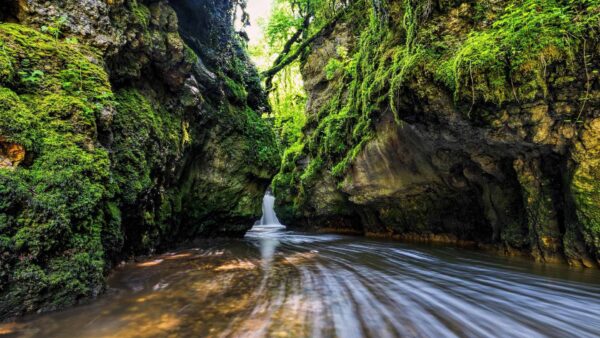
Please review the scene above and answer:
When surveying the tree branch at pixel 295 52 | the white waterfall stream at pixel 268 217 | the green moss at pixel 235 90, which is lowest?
the white waterfall stream at pixel 268 217

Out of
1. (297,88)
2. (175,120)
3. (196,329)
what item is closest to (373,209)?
(175,120)

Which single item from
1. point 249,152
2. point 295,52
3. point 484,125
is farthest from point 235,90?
point 484,125

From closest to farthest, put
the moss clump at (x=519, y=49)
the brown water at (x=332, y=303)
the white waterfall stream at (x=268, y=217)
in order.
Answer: the brown water at (x=332, y=303)
the moss clump at (x=519, y=49)
the white waterfall stream at (x=268, y=217)

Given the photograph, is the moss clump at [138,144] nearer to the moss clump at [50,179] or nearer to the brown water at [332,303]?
the moss clump at [50,179]

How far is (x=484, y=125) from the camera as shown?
5414mm

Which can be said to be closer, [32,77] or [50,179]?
[50,179]

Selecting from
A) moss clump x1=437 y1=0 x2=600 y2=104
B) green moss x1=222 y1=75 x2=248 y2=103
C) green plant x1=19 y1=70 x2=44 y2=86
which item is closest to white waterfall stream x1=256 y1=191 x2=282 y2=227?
green moss x1=222 y1=75 x2=248 y2=103

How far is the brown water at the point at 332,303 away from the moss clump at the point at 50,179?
0.97ft

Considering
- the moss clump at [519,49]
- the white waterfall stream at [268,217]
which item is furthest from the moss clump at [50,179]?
the white waterfall stream at [268,217]

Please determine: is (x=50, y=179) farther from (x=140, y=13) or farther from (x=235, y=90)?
(x=235, y=90)

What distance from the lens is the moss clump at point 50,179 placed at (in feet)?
8.45

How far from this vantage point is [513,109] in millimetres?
5031

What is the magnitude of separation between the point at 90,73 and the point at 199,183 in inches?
200

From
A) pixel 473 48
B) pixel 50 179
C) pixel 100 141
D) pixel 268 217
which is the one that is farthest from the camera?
pixel 268 217
